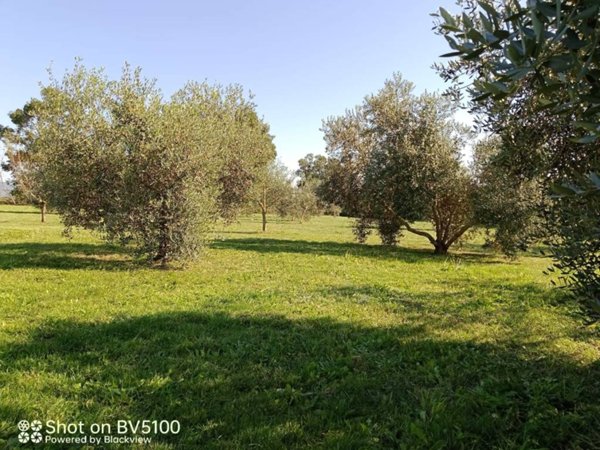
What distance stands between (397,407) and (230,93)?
2207 cm

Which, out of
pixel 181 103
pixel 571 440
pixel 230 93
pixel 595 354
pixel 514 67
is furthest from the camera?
pixel 230 93

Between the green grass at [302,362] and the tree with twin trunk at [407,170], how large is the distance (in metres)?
8.24

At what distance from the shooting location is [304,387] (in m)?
4.75

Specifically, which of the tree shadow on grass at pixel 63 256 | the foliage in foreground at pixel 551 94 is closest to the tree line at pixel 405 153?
the foliage in foreground at pixel 551 94

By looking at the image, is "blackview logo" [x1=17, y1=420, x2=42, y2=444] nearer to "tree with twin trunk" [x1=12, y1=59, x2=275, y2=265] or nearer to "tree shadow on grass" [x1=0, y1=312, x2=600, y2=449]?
"tree shadow on grass" [x1=0, y1=312, x2=600, y2=449]

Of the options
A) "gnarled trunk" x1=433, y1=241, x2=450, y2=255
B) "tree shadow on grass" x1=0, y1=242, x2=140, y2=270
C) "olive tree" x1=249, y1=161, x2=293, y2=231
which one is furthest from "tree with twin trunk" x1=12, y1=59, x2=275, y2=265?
"olive tree" x1=249, y1=161, x2=293, y2=231

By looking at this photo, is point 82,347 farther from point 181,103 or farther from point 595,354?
point 181,103

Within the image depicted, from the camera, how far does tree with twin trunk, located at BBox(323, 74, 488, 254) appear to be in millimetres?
18141

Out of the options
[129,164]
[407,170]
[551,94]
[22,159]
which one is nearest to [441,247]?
[407,170]

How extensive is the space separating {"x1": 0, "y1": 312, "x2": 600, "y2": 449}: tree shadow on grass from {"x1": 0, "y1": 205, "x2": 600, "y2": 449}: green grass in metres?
0.02

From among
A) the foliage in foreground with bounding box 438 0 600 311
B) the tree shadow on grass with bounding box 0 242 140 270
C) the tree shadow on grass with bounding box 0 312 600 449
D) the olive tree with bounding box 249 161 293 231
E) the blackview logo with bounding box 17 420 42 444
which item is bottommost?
the blackview logo with bounding box 17 420 42 444

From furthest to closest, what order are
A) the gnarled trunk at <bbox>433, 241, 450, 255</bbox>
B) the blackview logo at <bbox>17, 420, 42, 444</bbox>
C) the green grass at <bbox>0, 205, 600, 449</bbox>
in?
1. the gnarled trunk at <bbox>433, 241, 450, 255</bbox>
2. the green grass at <bbox>0, 205, 600, 449</bbox>
3. the blackview logo at <bbox>17, 420, 42, 444</bbox>

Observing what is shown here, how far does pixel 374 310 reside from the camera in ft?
27.3

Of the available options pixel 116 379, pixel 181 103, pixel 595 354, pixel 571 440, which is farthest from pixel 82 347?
pixel 181 103
